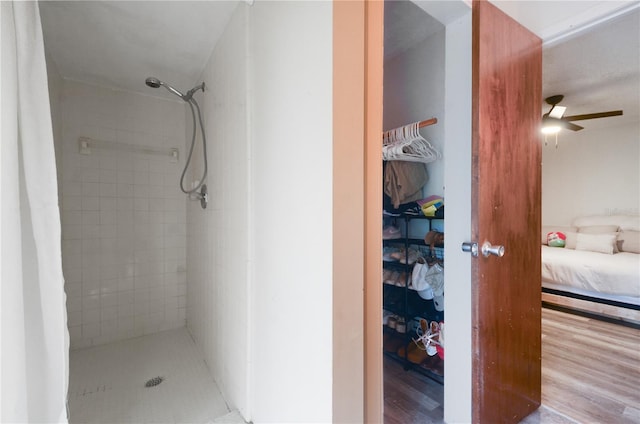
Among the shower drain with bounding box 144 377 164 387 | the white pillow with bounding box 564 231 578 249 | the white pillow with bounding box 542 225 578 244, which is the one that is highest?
the white pillow with bounding box 542 225 578 244

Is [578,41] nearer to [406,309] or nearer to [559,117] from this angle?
[559,117]

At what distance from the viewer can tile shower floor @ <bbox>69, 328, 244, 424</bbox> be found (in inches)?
58.6

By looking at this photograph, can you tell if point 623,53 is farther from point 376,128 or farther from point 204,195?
point 204,195

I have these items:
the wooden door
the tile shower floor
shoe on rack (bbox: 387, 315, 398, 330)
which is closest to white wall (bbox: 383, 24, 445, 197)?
the wooden door

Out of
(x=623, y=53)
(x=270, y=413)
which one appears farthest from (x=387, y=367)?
(x=623, y=53)

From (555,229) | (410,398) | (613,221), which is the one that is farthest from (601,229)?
(410,398)

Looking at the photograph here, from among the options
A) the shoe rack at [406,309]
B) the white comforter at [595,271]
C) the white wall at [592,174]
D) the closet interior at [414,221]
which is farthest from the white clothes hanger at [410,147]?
the white wall at [592,174]

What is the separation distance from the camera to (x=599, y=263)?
3139mm

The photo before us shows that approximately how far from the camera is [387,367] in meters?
1.97

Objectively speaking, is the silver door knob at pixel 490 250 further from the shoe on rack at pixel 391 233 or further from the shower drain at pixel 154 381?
the shower drain at pixel 154 381

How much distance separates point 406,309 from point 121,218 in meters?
2.42

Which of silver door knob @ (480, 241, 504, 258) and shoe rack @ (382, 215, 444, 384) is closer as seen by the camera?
silver door knob @ (480, 241, 504, 258)

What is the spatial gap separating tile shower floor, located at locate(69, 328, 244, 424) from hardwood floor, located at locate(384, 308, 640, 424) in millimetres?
968

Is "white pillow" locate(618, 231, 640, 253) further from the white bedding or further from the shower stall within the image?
the shower stall
